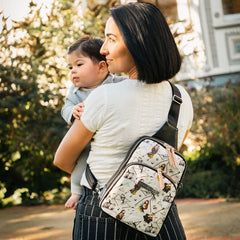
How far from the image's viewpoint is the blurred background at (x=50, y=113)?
654 cm

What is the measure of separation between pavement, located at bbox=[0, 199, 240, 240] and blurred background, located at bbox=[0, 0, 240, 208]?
0.46 meters

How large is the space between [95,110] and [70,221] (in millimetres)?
4394

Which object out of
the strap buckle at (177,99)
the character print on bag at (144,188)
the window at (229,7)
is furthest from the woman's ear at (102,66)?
the window at (229,7)

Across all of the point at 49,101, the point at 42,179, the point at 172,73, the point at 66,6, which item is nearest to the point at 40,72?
the point at 49,101

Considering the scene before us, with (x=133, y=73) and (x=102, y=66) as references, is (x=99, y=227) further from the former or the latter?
(x=102, y=66)

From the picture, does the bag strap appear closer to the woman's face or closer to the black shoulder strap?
the black shoulder strap

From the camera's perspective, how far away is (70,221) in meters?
5.59

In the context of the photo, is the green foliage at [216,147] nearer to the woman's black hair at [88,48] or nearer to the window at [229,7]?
the window at [229,7]

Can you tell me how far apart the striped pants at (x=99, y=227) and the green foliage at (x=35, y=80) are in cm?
506

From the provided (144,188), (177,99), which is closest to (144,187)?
(144,188)

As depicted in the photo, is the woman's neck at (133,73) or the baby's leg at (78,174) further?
the baby's leg at (78,174)

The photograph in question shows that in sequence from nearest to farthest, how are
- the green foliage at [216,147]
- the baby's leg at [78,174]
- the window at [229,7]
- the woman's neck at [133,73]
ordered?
the woman's neck at [133,73]
the baby's leg at [78,174]
the green foliage at [216,147]
the window at [229,7]


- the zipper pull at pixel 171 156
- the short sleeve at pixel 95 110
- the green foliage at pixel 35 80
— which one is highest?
the short sleeve at pixel 95 110

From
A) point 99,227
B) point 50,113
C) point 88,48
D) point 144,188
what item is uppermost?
point 88,48
